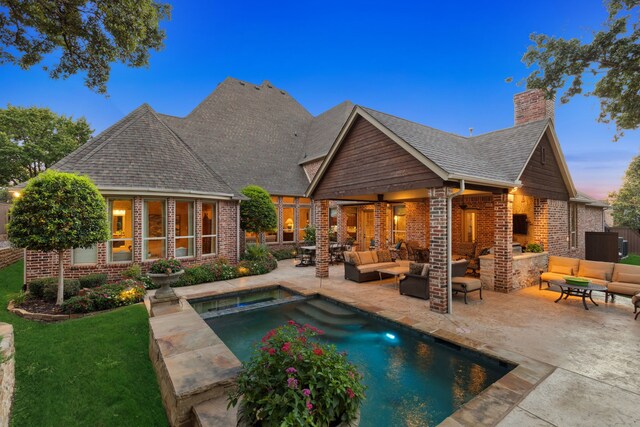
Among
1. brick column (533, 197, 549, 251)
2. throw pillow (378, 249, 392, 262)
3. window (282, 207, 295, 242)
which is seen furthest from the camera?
window (282, 207, 295, 242)

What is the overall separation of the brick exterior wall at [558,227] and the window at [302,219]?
1259 cm

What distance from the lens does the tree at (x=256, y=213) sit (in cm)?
1381

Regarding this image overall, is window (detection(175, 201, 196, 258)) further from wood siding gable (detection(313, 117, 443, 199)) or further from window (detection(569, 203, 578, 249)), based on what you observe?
window (detection(569, 203, 578, 249))

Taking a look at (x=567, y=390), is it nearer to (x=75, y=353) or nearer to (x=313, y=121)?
(x=75, y=353)

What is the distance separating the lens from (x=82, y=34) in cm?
562

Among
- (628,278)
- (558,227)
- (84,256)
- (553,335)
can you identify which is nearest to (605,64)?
(558,227)

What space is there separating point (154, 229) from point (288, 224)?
28.9 feet

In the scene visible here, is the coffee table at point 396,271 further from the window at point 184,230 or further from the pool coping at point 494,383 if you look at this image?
the window at point 184,230

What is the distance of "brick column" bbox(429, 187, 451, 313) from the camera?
22.7 ft

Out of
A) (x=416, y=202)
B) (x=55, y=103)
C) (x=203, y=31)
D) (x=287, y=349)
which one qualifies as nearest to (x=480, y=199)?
(x=416, y=202)

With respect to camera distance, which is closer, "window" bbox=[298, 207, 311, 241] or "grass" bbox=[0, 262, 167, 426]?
"grass" bbox=[0, 262, 167, 426]

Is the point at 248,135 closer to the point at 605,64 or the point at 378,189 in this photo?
the point at 378,189

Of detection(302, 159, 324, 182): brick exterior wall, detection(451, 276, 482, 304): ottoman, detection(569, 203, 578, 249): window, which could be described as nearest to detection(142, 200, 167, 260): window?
detection(451, 276, 482, 304): ottoman

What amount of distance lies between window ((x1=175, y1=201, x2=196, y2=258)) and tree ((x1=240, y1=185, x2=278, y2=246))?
2.74m
